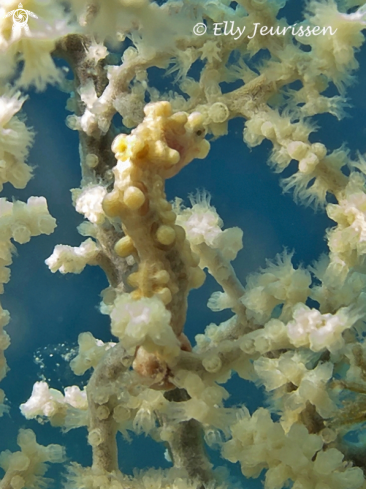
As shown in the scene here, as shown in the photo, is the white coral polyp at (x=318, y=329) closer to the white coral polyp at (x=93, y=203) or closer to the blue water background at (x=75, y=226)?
the white coral polyp at (x=93, y=203)

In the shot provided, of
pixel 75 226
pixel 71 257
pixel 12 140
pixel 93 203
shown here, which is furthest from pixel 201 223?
pixel 75 226

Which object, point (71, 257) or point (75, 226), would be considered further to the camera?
point (75, 226)

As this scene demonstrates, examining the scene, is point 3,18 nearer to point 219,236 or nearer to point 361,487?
point 219,236

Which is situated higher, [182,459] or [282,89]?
[282,89]

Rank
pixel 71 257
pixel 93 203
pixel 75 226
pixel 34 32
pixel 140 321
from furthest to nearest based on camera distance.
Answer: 1. pixel 75 226
2. pixel 71 257
3. pixel 93 203
4. pixel 34 32
5. pixel 140 321

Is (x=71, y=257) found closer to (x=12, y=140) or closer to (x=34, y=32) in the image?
(x=12, y=140)

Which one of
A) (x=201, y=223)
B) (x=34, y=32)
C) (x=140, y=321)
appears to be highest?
(x=34, y=32)

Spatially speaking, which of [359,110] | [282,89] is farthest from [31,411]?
[359,110]

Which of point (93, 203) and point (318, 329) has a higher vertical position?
point (93, 203)

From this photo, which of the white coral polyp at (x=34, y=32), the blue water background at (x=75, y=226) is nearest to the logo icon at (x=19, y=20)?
the white coral polyp at (x=34, y=32)
